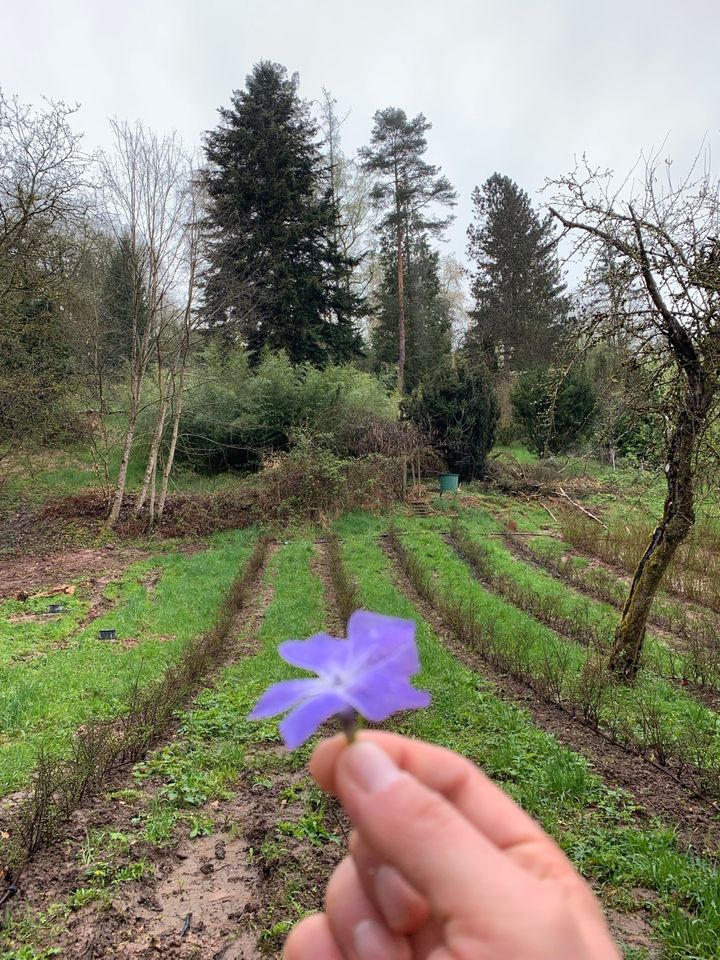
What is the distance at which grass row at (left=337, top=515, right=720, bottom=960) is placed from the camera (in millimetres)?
2701

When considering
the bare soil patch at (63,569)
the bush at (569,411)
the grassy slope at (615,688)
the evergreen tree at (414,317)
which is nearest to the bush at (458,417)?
the bush at (569,411)

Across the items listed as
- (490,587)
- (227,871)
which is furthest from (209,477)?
(227,871)

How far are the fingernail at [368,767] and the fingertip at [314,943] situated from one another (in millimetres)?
244

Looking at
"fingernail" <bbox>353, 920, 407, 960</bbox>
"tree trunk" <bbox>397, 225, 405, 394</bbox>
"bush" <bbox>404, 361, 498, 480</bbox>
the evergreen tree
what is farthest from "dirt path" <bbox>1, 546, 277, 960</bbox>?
the evergreen tree

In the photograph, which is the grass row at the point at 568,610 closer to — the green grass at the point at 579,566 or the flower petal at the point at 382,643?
the green grass at the point at 579,566

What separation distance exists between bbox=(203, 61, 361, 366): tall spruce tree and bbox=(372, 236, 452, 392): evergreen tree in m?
6.64

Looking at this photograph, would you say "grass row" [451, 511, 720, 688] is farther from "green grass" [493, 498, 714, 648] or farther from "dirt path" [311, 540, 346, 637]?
"dirt path" [311, 540, 346, 637]

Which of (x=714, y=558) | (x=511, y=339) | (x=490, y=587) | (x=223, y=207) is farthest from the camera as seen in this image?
(x=511, y=339)

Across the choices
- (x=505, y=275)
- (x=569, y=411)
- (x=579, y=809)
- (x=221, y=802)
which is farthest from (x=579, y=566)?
(x=505, y=275)

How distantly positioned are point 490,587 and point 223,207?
52.5 feet

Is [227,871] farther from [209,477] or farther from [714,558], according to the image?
[209,477]

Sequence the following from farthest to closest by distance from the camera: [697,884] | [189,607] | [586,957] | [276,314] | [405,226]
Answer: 1. [405,226]
2. [276,314]
3. [189,607]
4. [697,884]
5. [586,957]

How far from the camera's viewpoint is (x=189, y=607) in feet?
28.8

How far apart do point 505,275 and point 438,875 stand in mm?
33983
